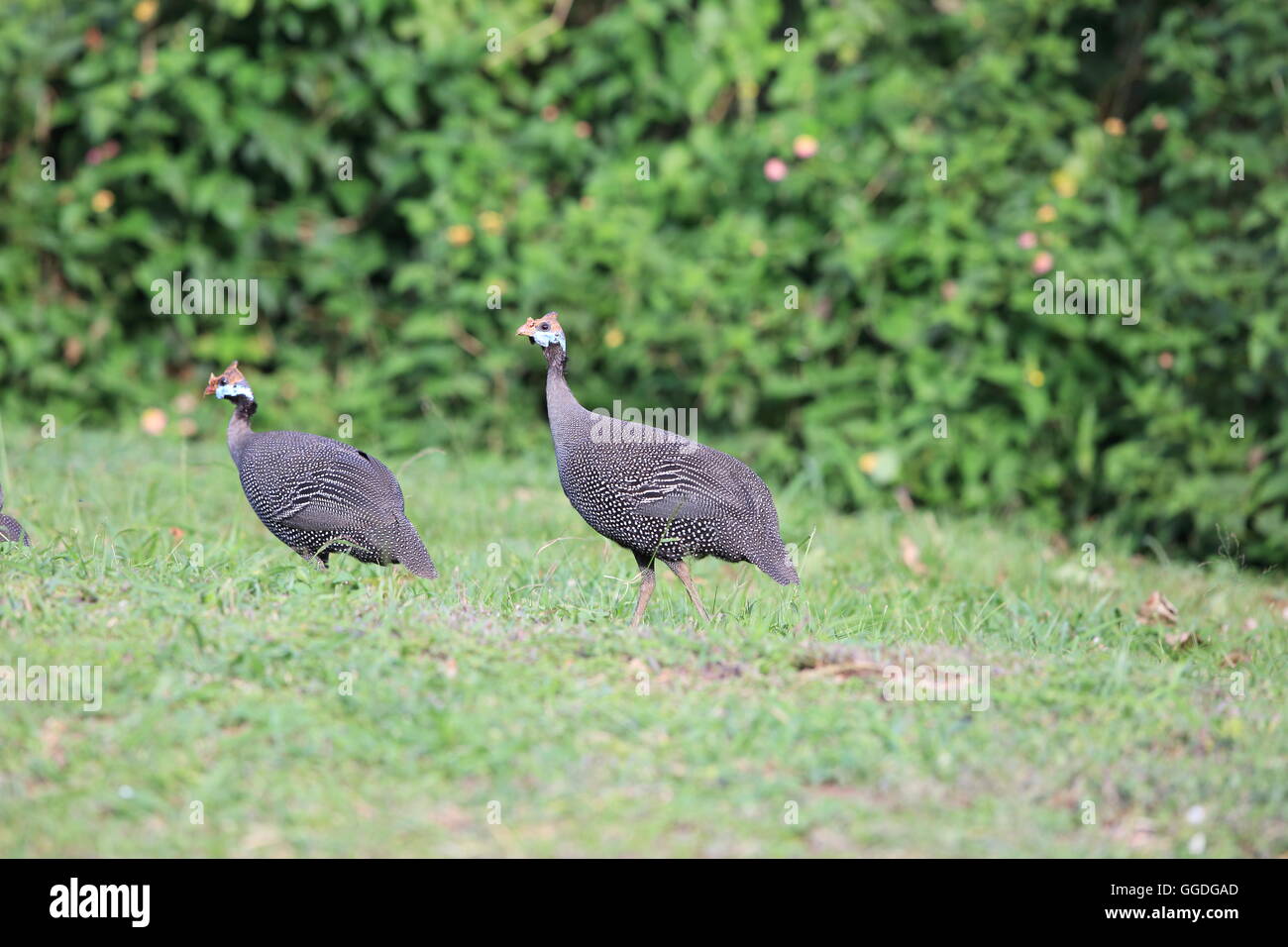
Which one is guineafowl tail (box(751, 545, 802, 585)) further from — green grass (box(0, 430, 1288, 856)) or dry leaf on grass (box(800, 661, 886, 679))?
dry leaf on grass (box(800, 661, 886, 679))

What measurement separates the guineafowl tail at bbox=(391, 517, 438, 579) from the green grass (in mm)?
71

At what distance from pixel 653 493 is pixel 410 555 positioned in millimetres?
789

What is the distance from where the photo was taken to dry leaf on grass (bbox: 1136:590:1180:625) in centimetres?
561

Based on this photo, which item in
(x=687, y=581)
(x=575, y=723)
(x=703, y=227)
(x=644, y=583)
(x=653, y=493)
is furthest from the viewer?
(x=703, y=227)

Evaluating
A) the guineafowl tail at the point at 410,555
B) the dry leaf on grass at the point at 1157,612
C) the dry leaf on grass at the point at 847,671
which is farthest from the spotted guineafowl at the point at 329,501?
the dry leaf on grass at the point at 1157,612

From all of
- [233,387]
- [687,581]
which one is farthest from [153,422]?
[687,581]

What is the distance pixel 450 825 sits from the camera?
3512mm

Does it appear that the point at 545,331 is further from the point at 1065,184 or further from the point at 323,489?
the point at 1065,184

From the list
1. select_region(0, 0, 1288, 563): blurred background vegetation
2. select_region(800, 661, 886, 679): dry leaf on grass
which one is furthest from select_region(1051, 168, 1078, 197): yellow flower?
select_region(800, 661, 886, 679): dry leaf on grass

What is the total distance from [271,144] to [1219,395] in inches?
192

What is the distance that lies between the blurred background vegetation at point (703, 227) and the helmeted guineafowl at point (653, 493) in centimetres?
249

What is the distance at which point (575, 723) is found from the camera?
3932 millimetres

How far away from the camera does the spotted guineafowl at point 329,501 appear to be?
16.1 feet

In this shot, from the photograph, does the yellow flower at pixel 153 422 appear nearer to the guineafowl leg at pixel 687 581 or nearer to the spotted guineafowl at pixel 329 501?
the spotted guineafowl at pixel 329 501
